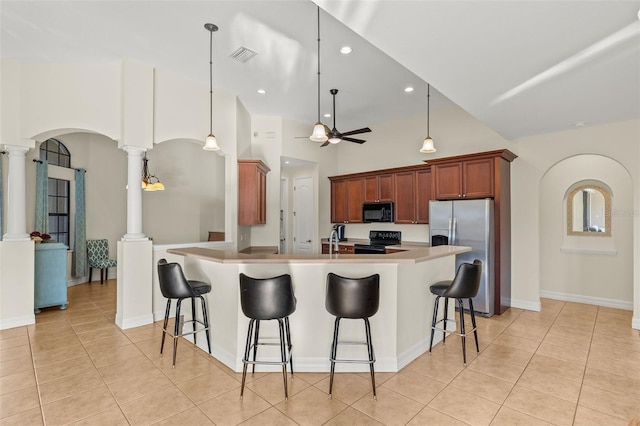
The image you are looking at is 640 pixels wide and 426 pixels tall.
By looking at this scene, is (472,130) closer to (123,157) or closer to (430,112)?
(430,112)

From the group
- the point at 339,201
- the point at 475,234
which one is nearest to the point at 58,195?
the point at 339,201

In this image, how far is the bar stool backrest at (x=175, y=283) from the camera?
2.99m

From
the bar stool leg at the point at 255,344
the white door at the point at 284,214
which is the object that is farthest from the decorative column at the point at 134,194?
the white door at the point at 284,214

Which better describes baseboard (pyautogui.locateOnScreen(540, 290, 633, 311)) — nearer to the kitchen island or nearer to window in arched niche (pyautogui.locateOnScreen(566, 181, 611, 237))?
window in arched niche (pyautogui.locateOnScreen(566, 181, 611, 237))

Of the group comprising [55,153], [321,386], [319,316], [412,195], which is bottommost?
[321,386]

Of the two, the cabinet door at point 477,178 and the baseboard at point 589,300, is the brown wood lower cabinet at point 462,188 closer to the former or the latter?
the cabinet door at point 477,178

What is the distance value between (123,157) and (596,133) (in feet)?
28.7

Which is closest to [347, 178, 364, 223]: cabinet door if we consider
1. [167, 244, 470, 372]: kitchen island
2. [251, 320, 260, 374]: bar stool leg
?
[167, 244, 470, 372]: kitchen island

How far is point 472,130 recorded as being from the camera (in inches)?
214

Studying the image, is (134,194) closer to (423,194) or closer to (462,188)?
(423,194)

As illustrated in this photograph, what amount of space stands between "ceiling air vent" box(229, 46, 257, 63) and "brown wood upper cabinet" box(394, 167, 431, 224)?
11.2 feet

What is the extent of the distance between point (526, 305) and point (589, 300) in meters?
1.21

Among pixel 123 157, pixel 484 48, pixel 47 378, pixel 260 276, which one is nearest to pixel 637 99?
pixel 484 48

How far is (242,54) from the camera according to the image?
379 centimetres
